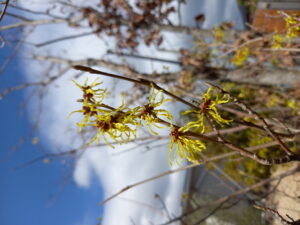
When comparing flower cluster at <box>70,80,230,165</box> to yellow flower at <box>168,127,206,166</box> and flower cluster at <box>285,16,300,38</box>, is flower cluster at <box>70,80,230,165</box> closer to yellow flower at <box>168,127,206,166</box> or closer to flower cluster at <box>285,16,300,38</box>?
yellow flower at <box>168,127,206,166</box>

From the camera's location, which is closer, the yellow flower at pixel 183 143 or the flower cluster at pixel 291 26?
the yellow flower at pixel 183 143

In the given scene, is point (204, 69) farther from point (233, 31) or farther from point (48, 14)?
point (48, 14)

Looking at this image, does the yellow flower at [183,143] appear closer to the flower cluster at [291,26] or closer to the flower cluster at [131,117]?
the flower cluster at [131,117]

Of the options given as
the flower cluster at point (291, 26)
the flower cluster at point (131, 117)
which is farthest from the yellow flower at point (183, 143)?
the flower cluster at point (291, 26)

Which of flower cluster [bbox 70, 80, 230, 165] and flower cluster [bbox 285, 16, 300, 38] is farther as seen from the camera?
flower cluster [bbox 285, 16, 300, 38]

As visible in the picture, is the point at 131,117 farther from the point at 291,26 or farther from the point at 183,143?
the point at 291,26

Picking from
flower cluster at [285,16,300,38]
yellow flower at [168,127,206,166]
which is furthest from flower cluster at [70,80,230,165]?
flower cluster at [285,16,300,38]

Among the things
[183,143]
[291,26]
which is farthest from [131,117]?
[291,26]

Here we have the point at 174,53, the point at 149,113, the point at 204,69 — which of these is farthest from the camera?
the point at 174,53

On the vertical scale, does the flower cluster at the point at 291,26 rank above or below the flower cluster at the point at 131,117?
above

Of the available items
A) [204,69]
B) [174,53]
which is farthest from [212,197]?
[174,53]

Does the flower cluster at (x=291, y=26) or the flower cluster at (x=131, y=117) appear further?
the flower cluster at (x=291, y=26)
